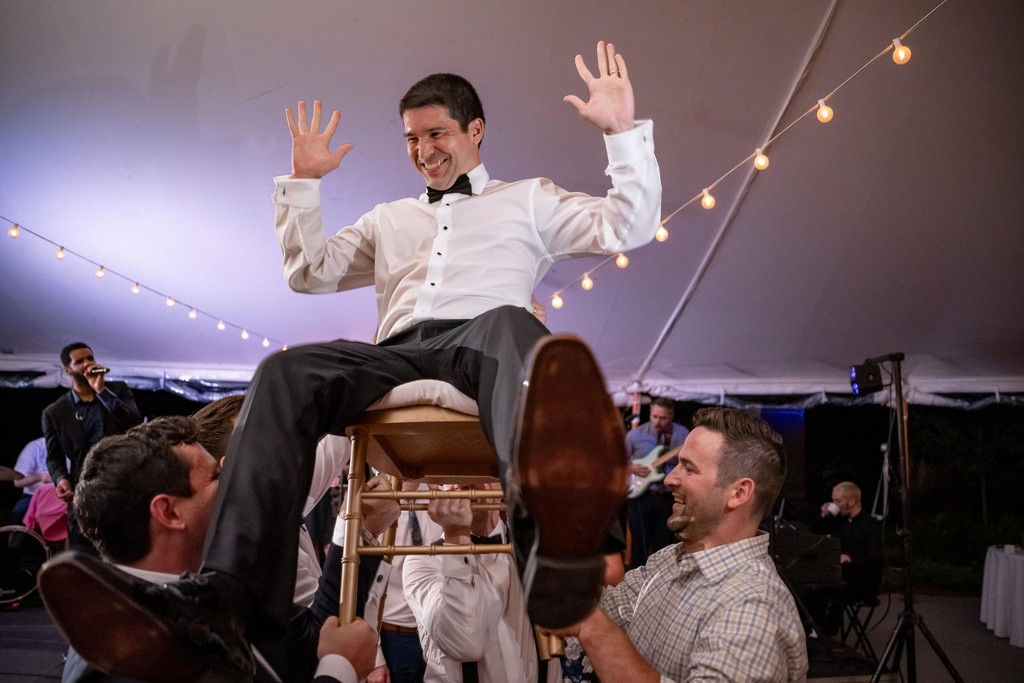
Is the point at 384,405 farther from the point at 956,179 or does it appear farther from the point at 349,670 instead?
the point at 956,179

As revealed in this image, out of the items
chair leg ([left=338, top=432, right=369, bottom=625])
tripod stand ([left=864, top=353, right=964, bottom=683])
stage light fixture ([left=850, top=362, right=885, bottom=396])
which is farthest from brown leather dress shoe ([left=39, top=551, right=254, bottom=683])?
stage light fixture ([left=850, top=362, right=885, bottom=396])

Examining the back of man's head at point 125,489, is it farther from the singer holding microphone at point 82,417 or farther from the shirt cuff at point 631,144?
the singer holding microphone at point 82,417

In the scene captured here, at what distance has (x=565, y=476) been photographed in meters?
1.13

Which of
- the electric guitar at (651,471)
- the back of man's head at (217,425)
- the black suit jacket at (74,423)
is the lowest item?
the electric guitar at (651,471)

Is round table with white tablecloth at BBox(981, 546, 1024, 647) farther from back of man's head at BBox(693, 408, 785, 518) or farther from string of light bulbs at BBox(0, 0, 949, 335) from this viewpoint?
back of man's head at BBox(693, 408, 785, 518)

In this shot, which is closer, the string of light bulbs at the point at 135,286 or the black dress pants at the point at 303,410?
the black dress pants at the point at 303,410

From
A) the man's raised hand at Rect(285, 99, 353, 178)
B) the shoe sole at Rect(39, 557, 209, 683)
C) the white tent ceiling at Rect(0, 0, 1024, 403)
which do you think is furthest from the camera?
the white tent ceiling at Rect(0, 0, 1024, 403)

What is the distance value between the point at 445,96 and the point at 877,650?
16.9 feet

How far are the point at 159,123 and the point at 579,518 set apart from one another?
4.16 meters

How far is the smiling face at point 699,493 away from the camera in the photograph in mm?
1899

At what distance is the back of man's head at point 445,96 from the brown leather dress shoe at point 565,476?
3.24 feet

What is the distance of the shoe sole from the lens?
101cm

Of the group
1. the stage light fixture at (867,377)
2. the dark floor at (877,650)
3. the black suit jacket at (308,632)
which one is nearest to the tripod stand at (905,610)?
the dark floor at (877,650)

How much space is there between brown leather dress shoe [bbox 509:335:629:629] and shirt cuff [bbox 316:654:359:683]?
1.61ft
